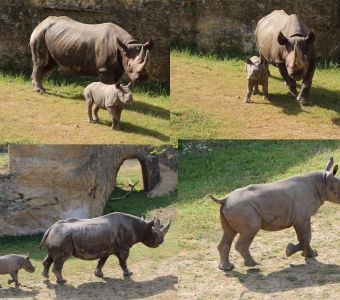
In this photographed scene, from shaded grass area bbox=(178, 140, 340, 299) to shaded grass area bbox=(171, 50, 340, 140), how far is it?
6.12 feet

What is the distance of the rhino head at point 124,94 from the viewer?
1562 cm

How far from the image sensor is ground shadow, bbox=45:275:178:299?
47.0ft

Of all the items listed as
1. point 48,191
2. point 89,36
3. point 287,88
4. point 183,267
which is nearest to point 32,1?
point 89,36

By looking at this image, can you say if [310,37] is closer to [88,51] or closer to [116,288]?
[88,51]

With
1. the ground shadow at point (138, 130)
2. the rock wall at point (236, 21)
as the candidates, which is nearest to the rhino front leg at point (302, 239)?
the ground shadow at point (138, 130)

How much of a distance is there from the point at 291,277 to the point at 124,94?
15.6 feet

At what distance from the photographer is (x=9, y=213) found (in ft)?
64.1

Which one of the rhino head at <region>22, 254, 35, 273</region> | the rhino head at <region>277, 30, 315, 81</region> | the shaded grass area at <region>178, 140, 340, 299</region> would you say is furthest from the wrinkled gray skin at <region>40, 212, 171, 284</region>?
the rhino head at <region>277, 30, 315, 81</region>

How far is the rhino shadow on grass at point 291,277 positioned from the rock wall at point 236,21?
22.3ft

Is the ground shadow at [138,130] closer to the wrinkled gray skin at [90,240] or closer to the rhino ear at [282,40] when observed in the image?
the wrinkled gray skin at [90,240]

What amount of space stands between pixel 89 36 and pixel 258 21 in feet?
15.0

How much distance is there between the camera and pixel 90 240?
47.8ft

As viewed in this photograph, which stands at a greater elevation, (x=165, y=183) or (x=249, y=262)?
(x=249, y=262)

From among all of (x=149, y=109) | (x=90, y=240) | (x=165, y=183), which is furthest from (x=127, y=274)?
(x=165, y=183)
